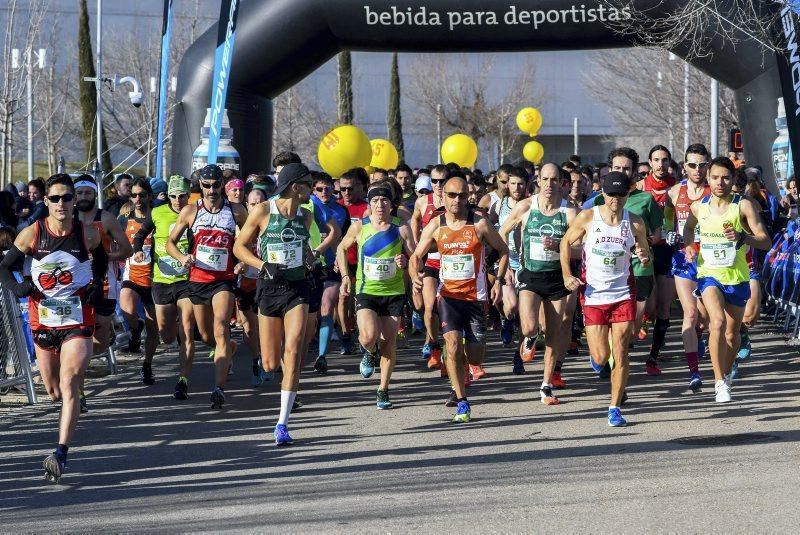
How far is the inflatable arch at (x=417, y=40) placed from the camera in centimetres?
1645

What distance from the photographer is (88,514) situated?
22.1 feet

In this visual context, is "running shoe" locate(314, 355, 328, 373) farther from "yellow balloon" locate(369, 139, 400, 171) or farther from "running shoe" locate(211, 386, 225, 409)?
"yellow balloon" locate(369, 139, 400, 171)

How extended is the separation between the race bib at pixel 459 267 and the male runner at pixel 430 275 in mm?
1212

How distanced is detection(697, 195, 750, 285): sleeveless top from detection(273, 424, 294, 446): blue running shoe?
364cm

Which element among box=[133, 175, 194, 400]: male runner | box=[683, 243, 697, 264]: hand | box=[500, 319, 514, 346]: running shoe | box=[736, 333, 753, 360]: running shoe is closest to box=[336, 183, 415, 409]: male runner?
box=[133, 175, 194, 400]: male runner

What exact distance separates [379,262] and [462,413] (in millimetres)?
1655

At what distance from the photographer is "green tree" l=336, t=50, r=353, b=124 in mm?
43219

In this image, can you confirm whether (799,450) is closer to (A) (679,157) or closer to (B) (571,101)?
(A) (679,157)

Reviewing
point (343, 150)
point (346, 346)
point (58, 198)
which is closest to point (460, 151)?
point (343, 150)

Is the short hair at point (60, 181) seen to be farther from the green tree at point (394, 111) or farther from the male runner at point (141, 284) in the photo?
the green tree at point (394, 111)

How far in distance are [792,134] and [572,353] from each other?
3.42m

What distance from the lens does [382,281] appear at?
414 inches

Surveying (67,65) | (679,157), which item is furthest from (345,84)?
(679,157)

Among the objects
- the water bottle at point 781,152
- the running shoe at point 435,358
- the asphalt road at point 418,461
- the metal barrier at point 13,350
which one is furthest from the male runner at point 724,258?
the water bottle at point 781,152
